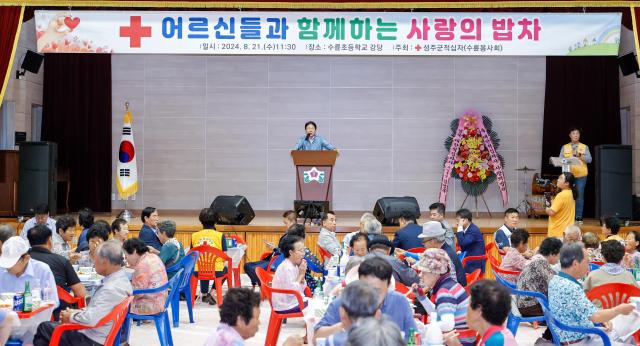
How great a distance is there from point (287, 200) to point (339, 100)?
2124 millimetres

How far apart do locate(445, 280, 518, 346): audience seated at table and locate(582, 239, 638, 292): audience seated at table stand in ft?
8.30

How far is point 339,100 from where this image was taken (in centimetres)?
1528

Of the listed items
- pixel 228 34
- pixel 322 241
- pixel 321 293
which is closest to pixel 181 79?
pixel 228 34

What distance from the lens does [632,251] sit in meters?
7.79

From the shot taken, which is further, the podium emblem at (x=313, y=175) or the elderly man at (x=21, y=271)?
the podium emblem at (x=313, y=175)

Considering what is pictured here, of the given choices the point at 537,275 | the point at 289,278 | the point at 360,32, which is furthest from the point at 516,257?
the point at 360,32

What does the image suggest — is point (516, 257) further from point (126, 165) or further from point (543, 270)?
point (126, 165)

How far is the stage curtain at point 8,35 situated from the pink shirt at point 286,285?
5771 mm

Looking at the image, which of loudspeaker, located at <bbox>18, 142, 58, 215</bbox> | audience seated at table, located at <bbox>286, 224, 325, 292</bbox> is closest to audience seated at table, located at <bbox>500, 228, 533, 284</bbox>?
audience seated at table, located at <bbox>286, 224, 325, 292</bbox>

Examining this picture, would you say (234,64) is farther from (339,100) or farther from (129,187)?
(129,187)

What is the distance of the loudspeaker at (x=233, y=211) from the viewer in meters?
11.5

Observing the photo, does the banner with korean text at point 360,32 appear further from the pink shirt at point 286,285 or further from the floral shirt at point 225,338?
the floral shirt at point 225,338

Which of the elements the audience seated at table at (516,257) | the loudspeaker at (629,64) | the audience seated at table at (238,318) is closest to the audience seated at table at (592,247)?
the audience seated at table at (516,257)

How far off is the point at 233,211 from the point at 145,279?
502 cm
